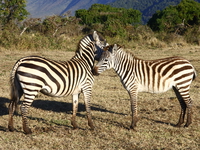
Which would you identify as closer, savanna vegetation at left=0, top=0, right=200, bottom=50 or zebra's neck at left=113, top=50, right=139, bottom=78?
zebra's neck at left=113, top=50, right=139, bottom=78

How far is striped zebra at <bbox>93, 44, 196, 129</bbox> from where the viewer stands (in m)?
6.68

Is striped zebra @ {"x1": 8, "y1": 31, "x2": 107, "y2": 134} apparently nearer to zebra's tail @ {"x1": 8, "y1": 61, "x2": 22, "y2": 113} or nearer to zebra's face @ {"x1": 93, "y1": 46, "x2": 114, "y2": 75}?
zebra's tail @ {"x1": 8, "y1": 61, "x2": 22, "y2": 113}

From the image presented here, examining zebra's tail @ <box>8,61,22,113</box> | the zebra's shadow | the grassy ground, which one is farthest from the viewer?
the zebra's shadow

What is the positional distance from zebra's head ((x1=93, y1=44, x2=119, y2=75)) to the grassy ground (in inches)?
50.3

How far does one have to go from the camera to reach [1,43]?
19.8 m

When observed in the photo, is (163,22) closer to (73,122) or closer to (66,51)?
(66,51)

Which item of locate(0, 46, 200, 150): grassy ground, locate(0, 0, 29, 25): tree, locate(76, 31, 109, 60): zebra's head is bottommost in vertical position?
locate(0, 46, 200, 150): grassy ground

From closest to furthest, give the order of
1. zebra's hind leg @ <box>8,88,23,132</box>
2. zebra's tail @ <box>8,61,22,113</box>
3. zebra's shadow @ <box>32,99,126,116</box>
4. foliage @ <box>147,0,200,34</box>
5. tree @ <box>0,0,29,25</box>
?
zebra's tail @ <box>8,61,22,113</box> → zebra's hind leg @ <box>8,88,23,132</box> → zebra's shadow @ <box>32,99,126,116</box> → tree @ <box>0,0,29,25</box> → foliage @ <box>147,0,200,34</box>

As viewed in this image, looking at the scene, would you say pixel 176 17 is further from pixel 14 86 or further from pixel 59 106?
pixel 14 86

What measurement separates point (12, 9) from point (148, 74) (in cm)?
2685

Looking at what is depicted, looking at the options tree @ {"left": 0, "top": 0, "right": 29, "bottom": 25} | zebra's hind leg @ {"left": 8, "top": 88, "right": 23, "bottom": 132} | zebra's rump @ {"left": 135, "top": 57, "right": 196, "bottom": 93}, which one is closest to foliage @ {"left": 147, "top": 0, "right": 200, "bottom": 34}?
tree @ {"left": 0, "top": 0, "right": 29, "bottom": 25}

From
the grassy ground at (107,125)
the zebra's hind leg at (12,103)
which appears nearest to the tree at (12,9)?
the grassy ground at (107,125)

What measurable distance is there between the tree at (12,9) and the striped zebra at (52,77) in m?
24.7

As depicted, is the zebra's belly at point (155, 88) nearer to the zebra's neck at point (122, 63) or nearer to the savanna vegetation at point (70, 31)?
the zebra's neck at point (122, 63)
